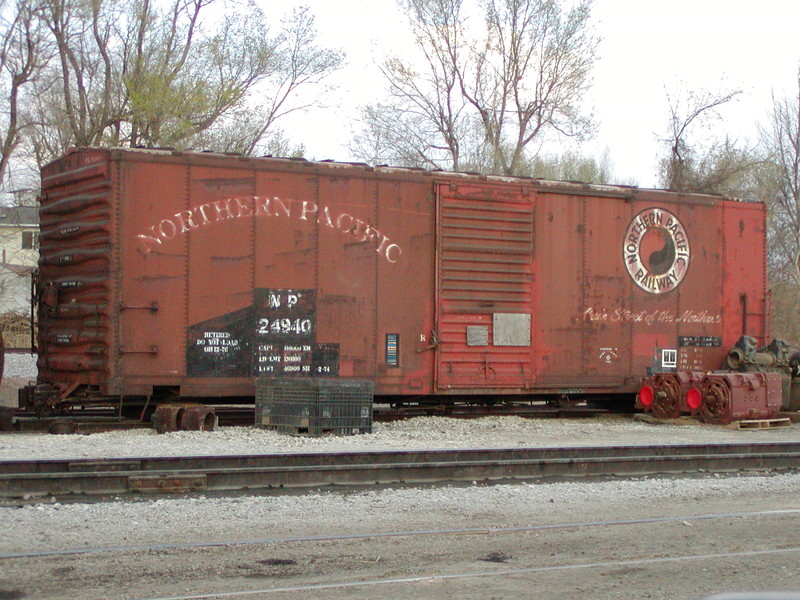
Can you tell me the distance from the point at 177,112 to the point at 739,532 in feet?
65.2

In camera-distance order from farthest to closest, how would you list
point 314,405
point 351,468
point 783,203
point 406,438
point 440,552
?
1. point 783,203
2. point 406,438
3. point 314,405
4. point 351,468
5. point 440,552

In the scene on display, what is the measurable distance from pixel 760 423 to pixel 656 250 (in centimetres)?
350

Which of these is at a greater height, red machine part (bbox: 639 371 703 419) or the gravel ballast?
red machine part (bbox: 639 371 703 419)

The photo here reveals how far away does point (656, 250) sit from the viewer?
633 inches

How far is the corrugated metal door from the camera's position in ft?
46.8

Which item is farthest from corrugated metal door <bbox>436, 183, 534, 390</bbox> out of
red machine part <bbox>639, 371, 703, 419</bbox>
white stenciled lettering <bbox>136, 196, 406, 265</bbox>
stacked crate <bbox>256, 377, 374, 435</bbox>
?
red machine part <bbox>639, 371, 703, 419</bbox>

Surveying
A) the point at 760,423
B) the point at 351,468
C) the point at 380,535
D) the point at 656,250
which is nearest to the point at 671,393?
the point at 760,423

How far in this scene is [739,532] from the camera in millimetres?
7234

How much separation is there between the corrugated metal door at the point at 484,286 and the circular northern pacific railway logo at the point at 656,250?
219 centimetres

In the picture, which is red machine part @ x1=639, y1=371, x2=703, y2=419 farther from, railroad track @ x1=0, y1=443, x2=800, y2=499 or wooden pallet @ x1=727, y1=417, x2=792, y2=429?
railroad track @ x1=0, y1=443, x2=800, y2=499

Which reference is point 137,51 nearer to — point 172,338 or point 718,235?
point 172,338

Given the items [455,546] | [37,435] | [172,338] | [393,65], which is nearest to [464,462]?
[455,546]

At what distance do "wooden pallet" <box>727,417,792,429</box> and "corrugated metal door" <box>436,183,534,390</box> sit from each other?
364cm

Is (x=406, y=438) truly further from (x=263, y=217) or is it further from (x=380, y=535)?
(x=380, y=535)
